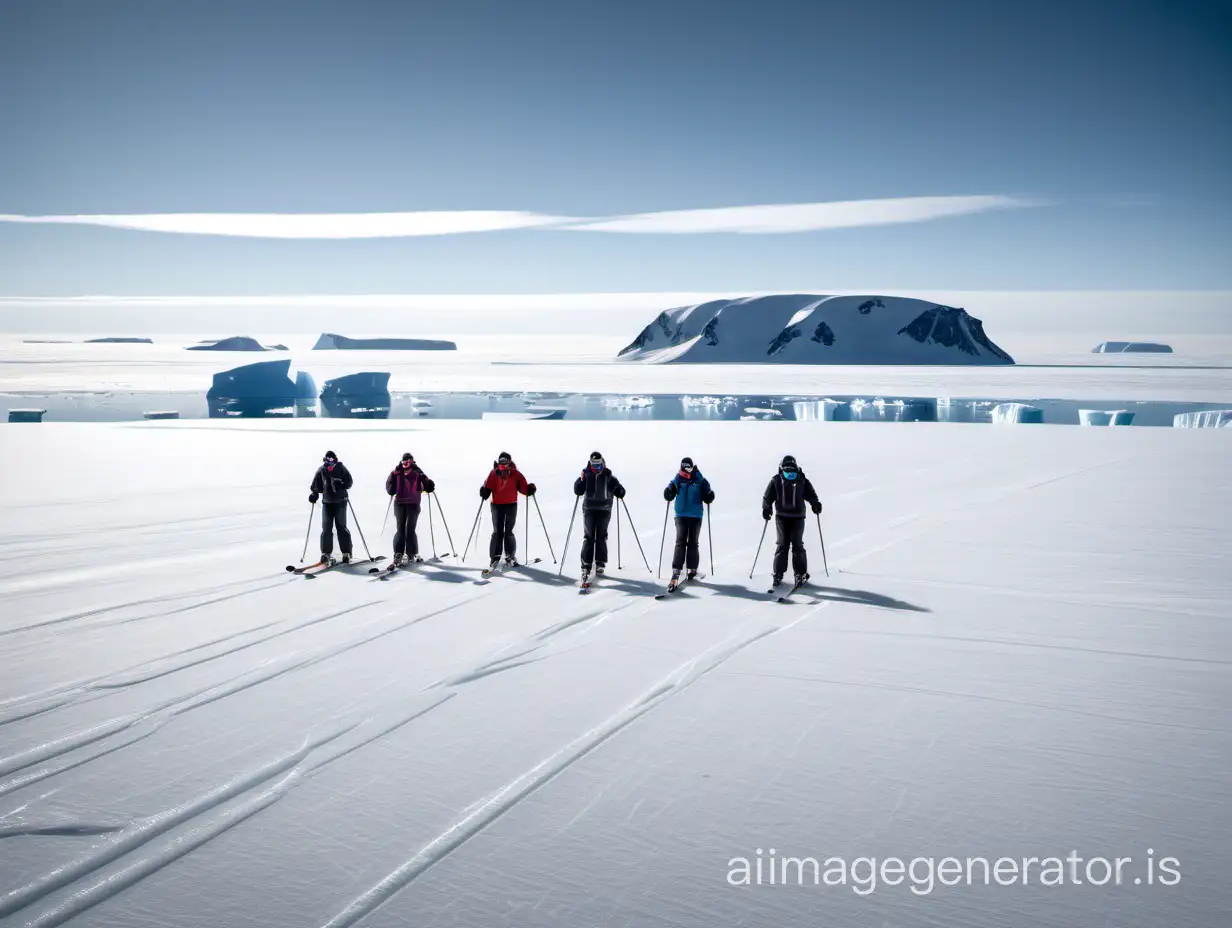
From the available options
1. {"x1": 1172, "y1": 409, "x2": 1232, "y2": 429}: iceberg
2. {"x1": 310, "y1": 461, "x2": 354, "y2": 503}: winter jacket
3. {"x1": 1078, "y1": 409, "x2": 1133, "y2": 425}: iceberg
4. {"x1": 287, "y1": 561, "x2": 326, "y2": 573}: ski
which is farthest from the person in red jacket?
{"x1": 1172, "y1": 409, "x2": 1232, "y2": 429}: iceberg

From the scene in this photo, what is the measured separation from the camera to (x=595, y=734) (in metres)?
5.25

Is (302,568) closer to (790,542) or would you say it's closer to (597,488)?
(597,488)

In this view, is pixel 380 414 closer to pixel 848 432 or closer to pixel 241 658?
pixel 848 432

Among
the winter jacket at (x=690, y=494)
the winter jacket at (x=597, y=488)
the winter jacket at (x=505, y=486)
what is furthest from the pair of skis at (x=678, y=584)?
the winter jacket at (x=505, y=486)

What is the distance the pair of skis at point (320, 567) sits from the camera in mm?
9703

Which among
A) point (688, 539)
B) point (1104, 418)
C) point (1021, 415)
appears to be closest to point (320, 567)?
point (688, 539)

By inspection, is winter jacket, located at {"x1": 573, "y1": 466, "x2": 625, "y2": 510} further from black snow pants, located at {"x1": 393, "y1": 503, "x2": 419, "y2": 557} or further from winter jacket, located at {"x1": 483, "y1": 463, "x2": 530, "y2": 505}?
black snow pants, located at {"x1": 393, "y1": 503, "x2": 419, "y2": 557}

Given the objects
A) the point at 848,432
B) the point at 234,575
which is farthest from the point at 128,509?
the point at 848,432

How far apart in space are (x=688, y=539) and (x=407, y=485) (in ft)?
10.9

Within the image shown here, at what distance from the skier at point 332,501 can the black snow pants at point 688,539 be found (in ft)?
12.3

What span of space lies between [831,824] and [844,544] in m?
7.86

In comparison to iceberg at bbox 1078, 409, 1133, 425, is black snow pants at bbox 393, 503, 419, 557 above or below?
above

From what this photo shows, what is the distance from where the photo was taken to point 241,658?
262 inches

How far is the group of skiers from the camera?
922 centimetres
